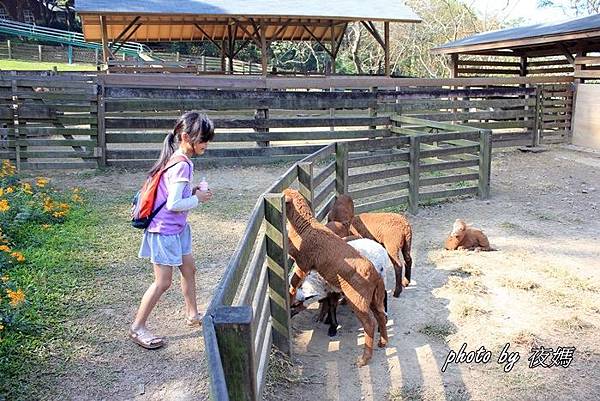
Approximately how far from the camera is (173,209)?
11.4ft

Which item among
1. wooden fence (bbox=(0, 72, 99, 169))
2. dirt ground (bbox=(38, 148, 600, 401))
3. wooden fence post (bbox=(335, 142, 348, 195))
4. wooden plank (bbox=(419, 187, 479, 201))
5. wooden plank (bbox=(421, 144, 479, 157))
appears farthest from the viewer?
wooden fence (bbox=(0, 72, 99, 169))

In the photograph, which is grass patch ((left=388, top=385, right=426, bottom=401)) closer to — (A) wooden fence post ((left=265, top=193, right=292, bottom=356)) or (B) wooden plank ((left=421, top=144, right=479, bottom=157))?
(A) wooden fence post ((left=265, top=193, right=292, bottom=356))

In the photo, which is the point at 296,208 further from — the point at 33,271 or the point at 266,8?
the point at 266,8

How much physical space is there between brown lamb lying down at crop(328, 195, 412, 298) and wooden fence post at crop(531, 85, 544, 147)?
960cm

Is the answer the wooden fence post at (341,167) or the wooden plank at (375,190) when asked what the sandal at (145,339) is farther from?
the wooden plank at (375,190)

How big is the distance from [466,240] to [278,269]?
10.3 feet

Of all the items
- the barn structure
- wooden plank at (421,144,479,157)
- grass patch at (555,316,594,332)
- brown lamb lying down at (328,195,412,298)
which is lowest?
grass patch at (555,316,594,332)

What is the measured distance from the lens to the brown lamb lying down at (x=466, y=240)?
6088 mm

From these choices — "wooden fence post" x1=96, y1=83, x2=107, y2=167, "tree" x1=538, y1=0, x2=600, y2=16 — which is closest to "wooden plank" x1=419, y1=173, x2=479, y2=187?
"wooden fence post" x1=96, y1=83, x2=107, y2=167

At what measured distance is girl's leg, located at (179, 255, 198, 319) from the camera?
12.7 feet

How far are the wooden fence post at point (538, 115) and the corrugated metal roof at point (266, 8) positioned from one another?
6198 millimetres

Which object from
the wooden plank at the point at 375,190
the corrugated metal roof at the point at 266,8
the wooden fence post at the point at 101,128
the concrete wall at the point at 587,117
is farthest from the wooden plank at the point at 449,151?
the corrugated metal roof at the point at 266,8

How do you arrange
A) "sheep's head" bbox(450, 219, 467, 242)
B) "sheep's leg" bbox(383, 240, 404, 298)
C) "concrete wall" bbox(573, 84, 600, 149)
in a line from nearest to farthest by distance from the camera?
"sheep's leg" bbox(383, 240, 404, 298) → "sheep's head" bbox(450, 219, 467, 242) → "concrete wall" bbox(573, 84, 600, 149)

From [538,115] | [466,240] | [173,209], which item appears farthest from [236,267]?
[538,115]
